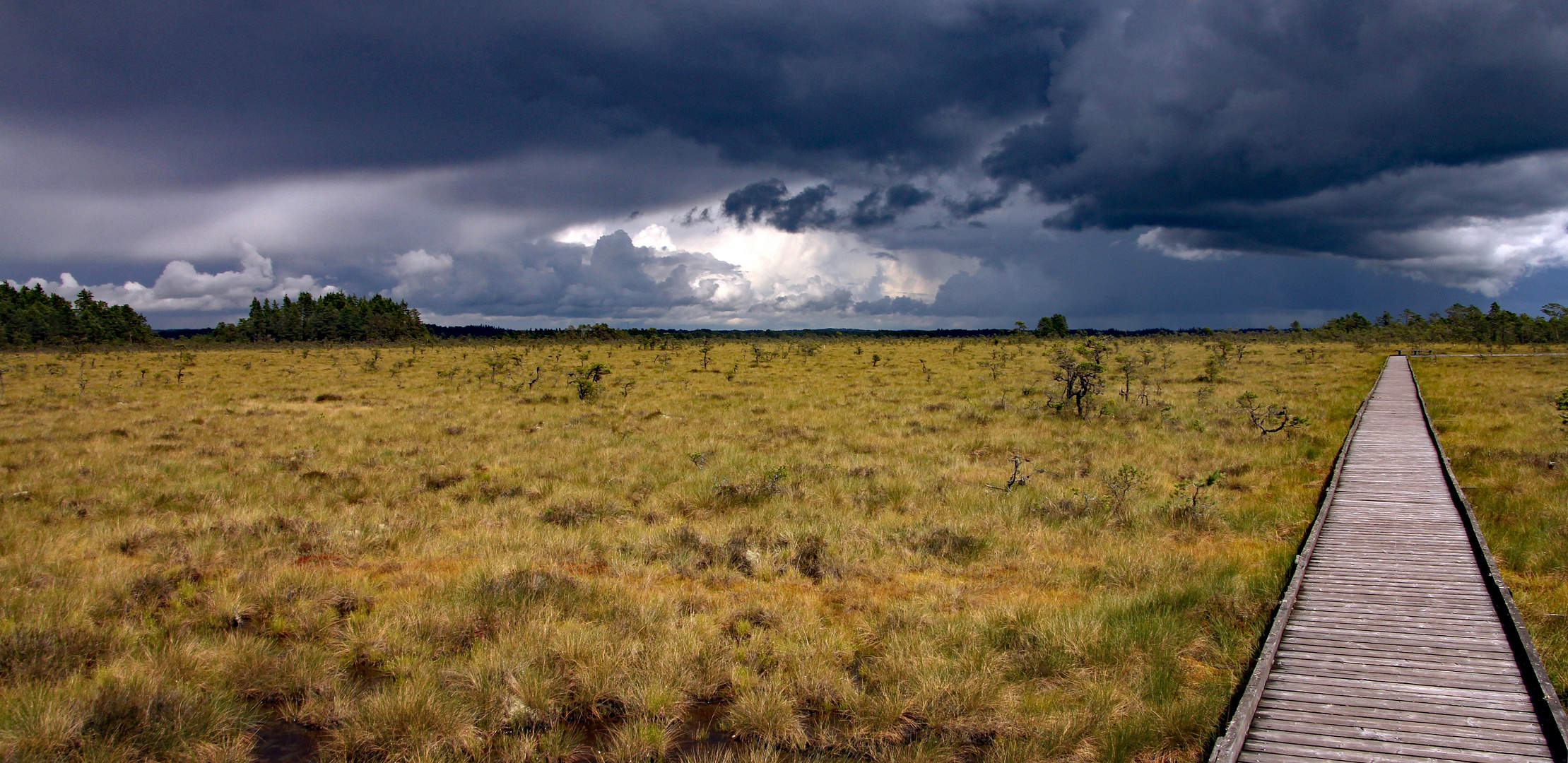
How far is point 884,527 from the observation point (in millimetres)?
11461

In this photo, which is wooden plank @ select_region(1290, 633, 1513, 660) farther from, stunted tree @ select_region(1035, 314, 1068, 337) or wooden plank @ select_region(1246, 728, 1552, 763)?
stunted tree @ select_region(1035, 314, 1068, 337)

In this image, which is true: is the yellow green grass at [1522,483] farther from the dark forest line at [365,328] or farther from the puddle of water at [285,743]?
the dark forest line at [365,328]

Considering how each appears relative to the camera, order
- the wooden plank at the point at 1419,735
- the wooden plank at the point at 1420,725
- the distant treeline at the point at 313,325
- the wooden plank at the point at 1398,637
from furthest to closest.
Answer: the distant treeline at the point at 313,325
the wooden plank at the point at 1398,637
the wooden plank at the point at 1420,725
the wooden plank at the point at 1419,735

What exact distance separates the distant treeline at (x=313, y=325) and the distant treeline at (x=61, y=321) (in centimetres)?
1049

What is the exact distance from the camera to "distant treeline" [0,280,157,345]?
292 feet

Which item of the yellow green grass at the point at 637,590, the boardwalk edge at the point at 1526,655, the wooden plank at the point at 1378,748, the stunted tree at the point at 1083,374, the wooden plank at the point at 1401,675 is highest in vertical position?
the stunted tree at the point at 1083,374

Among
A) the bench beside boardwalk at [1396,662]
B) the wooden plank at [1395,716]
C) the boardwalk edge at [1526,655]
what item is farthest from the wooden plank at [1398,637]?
the wooden plank at [1395,716]

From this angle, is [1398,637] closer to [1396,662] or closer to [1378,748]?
[1396,662]

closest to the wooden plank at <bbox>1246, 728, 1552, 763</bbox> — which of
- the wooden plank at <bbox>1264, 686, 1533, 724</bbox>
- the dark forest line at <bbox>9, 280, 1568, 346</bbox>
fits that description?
the wooden plank at <bbox>1264, 686, 1533, 724</bbox>

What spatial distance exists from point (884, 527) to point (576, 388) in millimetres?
24511

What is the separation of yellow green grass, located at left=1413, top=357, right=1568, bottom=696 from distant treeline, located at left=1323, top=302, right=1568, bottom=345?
6482 cm

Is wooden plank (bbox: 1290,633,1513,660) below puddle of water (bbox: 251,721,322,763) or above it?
above

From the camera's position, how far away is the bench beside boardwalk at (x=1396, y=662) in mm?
5195

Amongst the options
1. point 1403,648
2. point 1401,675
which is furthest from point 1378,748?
point 1403,648
